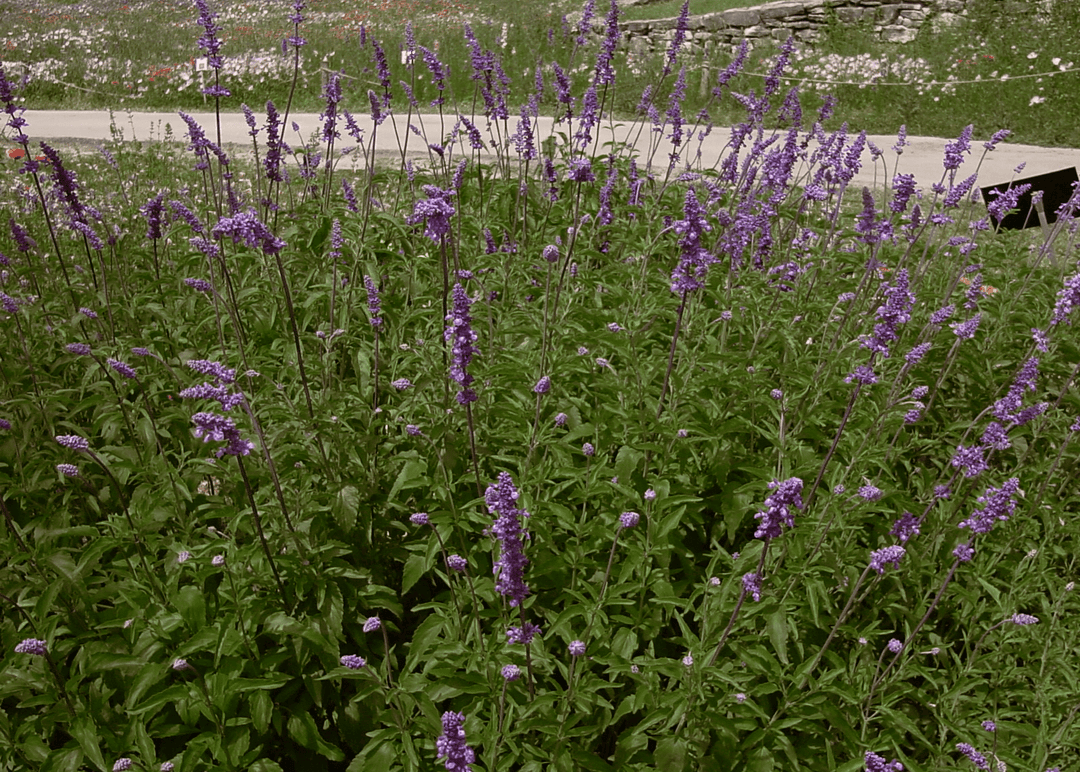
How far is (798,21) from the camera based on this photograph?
18281 millimetres

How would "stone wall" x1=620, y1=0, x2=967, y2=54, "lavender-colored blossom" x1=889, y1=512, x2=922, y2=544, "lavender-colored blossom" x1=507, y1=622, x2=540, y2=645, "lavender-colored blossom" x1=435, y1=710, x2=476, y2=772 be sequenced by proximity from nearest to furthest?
"lavender-colored blossom" x1=435, y1=710, x2=476, y2=772
"lavender-colored blossom" x1=507, y1=622, x2=540, y2=645
"lavender-colored blossom" x1=889, y1=512, x2=922, y2=544
"stone wall" x1=620, y1=0, x2=967, y2=54

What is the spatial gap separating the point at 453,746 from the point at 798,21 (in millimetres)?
A: 20137

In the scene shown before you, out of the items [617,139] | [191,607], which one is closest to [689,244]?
[191,607]

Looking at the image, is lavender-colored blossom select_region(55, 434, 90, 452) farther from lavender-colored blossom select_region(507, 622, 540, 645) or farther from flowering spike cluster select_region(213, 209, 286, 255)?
lavender-colored blossom select_region(507, 622, 540, 645)

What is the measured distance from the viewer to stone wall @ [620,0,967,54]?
1744 centimetres

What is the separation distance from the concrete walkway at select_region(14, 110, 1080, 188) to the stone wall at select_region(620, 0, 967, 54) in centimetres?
487

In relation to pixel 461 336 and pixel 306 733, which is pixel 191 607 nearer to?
pixel 306 733

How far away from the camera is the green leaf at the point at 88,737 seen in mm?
2441

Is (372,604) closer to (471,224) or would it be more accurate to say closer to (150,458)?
(150,458)

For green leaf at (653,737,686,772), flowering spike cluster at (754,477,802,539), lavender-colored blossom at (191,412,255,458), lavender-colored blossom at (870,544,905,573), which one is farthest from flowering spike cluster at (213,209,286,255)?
lavender-colored blossom at (870,544,905,573)

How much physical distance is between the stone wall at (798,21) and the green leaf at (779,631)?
54.7ft

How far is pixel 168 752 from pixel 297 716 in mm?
531

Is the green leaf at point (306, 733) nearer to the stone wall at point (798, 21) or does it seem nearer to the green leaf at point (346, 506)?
the green leaf at point (346, 506)

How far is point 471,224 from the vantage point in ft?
18.1
